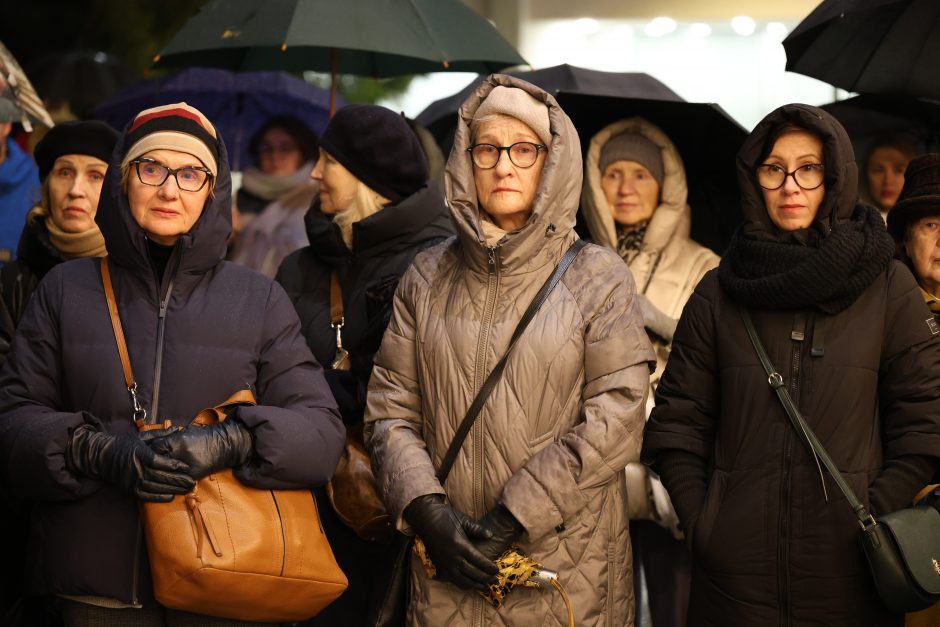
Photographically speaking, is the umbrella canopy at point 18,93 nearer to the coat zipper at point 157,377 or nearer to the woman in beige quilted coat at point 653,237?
the coat zipper at point 157,377

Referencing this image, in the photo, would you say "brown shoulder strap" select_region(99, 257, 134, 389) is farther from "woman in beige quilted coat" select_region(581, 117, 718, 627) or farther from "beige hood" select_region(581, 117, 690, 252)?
"beige hood" select_region(581, 117, 690, 252)

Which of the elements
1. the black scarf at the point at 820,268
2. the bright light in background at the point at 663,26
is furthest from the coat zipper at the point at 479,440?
the bright light in background at the point at 663,26

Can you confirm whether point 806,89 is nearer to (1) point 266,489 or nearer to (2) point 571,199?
(2) point 571,199

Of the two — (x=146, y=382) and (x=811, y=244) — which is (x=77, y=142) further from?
(x=811, y=244)

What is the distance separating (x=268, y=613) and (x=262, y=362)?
0.74m

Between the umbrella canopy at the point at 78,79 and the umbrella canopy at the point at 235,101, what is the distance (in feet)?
2.34

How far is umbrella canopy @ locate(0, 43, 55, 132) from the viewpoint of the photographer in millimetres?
5367

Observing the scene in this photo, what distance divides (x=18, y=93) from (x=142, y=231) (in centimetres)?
215

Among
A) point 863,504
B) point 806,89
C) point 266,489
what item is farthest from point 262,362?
point 806,89

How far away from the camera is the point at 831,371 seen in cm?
356

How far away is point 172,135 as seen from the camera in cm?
375

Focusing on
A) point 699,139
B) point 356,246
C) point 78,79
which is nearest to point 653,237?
point 699,139

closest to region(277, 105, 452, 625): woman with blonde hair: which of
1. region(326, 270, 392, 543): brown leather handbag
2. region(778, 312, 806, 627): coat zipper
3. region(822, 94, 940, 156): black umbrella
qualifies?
region(326, 270, 392, 543): brown leather handbag

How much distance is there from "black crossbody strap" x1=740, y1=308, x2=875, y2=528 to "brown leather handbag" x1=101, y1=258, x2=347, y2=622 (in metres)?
1.37
